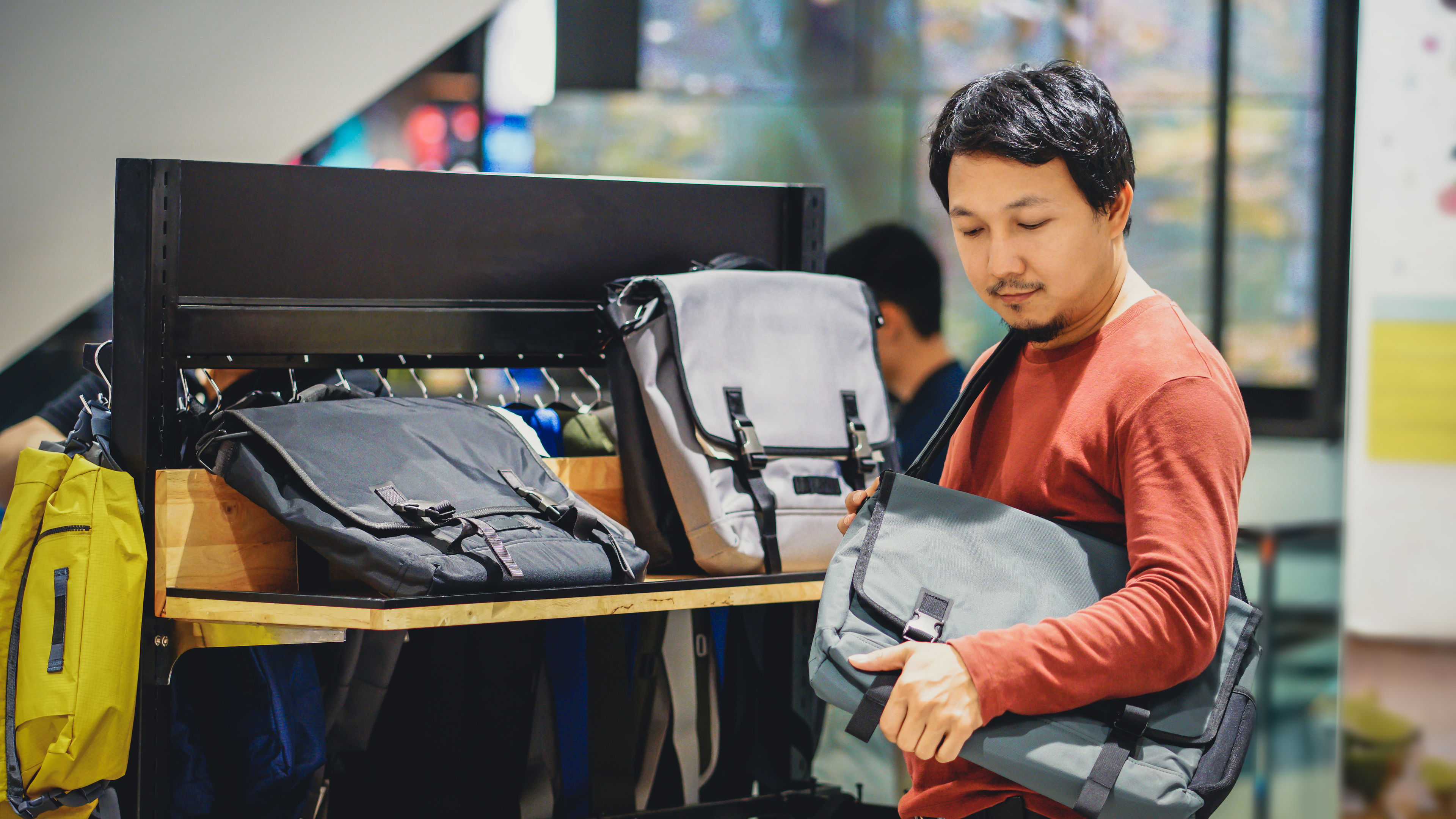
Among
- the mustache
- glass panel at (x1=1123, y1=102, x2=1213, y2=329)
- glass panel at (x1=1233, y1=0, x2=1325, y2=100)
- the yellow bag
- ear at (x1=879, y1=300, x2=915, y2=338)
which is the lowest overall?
the yellow bag

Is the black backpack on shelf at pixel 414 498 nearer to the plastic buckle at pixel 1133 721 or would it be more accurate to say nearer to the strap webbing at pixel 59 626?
the strap webbing at pixel 59 626

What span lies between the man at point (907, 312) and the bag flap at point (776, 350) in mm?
844

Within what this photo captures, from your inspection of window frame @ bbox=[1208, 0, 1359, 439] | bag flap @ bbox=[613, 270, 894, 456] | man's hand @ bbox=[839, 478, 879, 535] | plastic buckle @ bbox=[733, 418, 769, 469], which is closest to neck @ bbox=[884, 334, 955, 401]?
bag flap @ bbox=[613, 270, 894, 456]

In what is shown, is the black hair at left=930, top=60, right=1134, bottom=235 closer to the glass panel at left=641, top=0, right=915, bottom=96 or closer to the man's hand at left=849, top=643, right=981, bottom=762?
the man's hand at left=849, top=643, right=981, bottom=762

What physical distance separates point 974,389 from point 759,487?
2.18 feet

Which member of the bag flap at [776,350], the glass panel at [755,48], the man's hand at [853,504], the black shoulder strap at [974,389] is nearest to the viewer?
the black shoulder strap at [974,389]

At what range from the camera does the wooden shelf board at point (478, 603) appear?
160 centimetres

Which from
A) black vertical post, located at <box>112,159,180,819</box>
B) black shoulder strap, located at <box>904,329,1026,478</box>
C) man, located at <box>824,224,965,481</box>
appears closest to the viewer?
black shoulder strap, located at <box>904,329,1026,478</box>

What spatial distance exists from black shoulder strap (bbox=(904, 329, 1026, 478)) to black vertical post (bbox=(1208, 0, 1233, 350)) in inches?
135

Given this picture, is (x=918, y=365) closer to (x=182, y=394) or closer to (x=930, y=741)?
(x=182, y=394)

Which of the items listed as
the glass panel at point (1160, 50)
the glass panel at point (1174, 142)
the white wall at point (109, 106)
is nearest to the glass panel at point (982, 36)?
the glass panel at point (1160, 50)

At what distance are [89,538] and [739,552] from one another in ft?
3.14

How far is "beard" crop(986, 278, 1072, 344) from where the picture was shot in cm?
126

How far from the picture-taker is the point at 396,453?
72.8 inches
